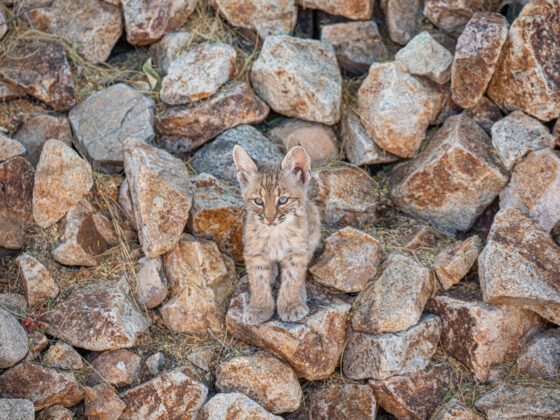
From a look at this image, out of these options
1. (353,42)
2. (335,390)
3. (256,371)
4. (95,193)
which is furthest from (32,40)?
(335,390)

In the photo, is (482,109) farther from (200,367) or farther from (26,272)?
(26,272)

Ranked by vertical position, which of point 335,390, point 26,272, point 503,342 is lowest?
point 335,390

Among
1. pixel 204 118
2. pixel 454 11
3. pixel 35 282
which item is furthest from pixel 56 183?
pixel 454 11

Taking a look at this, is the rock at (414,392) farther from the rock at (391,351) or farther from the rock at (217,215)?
the rock at (217,215)

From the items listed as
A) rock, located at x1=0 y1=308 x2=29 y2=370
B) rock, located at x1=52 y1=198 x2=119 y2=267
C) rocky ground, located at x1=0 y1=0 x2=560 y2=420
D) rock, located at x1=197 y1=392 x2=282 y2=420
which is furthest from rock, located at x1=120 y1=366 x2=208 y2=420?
rock, located at x1=52 y1=198 x2=119 y2=267

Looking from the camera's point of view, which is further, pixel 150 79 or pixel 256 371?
pixel 150 79

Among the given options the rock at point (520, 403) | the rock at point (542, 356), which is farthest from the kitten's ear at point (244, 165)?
the rock at point (542, 356)
